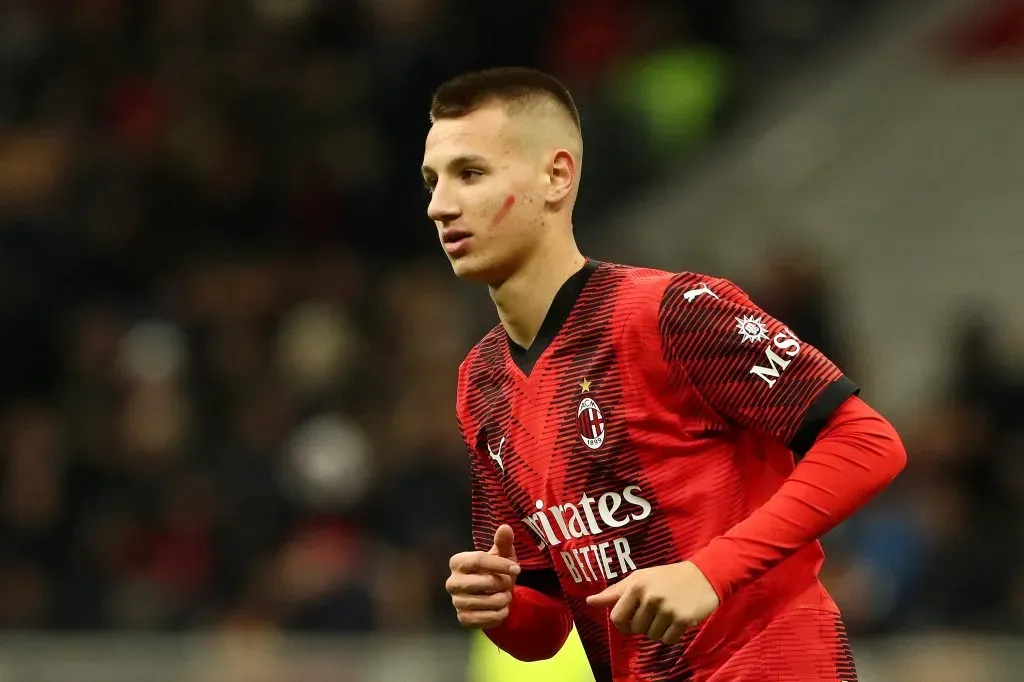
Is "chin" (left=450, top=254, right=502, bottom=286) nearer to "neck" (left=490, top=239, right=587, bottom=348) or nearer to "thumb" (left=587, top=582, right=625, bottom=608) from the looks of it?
"neck" (left=490, top=239, right=587, bottom=348)

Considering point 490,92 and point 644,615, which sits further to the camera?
point 490,92

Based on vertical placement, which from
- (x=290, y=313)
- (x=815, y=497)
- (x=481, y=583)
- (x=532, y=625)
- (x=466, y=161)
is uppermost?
(x=290, y=313)

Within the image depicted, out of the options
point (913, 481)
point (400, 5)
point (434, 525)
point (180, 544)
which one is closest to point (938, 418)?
point (913, 481)

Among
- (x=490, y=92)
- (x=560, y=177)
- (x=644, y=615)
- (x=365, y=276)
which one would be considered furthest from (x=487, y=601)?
(x=365, y=276)

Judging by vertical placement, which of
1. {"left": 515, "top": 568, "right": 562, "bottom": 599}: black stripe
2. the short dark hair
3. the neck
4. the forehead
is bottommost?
{"left": 515, "top": 568, "right": 562, "bottom": 599}: black stripe

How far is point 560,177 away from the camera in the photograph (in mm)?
3770

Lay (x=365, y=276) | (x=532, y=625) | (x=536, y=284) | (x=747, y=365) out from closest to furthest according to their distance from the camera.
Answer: (x=747, y=365), (x=536, y=284), (x=532, y=625), (x=365, y=276)

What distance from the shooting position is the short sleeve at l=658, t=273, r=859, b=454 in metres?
3.38

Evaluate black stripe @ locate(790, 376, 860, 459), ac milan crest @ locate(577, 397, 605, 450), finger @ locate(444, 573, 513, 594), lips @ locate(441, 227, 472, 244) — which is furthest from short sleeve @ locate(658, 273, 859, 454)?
finger @ locate(444, 573, 513, 594)

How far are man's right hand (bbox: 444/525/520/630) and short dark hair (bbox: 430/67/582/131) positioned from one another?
2.90 ft

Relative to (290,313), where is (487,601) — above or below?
below

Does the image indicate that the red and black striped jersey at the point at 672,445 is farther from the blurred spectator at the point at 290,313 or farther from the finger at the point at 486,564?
the blurred spectator at the point at 290,313

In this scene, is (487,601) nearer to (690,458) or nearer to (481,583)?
(481,583)

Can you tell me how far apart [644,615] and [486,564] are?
507 mm
